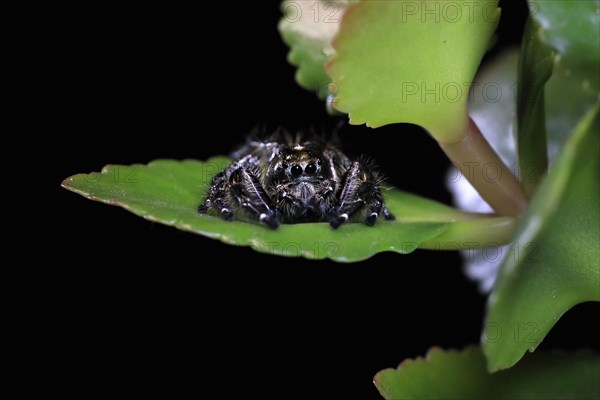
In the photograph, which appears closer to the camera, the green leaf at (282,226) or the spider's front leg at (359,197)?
the green leaf at (282,226)

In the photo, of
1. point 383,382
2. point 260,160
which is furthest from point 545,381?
point 260,160

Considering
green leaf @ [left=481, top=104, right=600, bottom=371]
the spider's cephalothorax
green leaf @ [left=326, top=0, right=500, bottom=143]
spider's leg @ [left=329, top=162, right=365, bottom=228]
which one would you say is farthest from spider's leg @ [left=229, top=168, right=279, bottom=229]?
green leaf @ [left=481, top=104, right=600, bottom=371]

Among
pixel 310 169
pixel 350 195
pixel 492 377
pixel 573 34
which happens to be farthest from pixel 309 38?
pixel 492 377

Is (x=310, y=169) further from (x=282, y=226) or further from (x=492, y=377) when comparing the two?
(x=492, y=377)

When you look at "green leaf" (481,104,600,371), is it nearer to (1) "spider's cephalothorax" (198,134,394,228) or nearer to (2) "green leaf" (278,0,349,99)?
(1) "spider's cephalothorax" (198,134,394,228)

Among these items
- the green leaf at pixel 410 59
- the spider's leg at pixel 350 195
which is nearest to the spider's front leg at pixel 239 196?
the spider's leg at pixel 350 195

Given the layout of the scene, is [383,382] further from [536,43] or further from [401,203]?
[536,43]

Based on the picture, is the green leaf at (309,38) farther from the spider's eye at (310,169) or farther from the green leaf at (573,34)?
the green leaf at (573,34)
